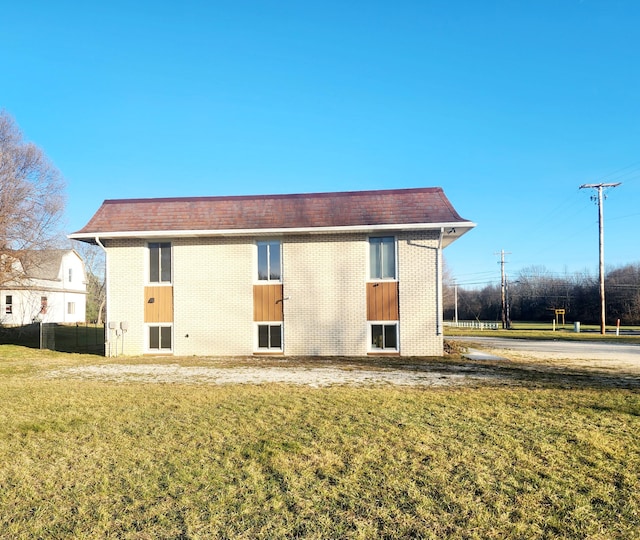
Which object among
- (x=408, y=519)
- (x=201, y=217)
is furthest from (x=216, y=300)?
(x=408, y=519)

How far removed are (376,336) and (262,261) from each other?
520cm

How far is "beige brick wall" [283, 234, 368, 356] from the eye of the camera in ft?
52.7

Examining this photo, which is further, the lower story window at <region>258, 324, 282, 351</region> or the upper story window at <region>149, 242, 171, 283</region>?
the upper story window at <region>149, 242, 171, 283</region>

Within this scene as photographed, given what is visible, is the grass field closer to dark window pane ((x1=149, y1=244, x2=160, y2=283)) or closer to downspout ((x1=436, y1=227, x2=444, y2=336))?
downspout ((x1=436, y1=227, x2=444, y2=336))

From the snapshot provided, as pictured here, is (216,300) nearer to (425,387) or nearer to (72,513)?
(425,387)

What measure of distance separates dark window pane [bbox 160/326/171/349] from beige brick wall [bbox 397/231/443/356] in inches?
349

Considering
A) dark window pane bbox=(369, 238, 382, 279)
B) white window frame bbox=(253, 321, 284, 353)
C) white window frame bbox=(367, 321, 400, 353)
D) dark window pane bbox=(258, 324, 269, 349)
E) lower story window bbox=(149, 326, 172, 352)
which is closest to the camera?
white window frame bbox=(367, 321, 400, 353)

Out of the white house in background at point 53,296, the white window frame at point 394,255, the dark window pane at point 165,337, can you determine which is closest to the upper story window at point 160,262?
the dark window pane at point 165,337

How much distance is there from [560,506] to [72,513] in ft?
13.3

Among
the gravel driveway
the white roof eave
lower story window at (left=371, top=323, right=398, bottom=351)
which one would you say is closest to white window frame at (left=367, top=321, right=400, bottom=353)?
lower story window at (left=371, top=323, right=398, bottom=351)

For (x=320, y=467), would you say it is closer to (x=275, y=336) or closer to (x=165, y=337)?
(x=275, y=336)

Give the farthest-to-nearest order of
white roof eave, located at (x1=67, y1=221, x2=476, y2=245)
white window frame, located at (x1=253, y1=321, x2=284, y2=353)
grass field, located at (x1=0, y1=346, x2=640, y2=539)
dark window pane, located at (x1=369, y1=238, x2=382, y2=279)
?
1. white window frame, located at (x1=253, y1=321, x2=284, y2=353)
2. dark window pane, located at (x1=369, y1=238, x2=382, y2=279)
3. white roof eave, located at (x1=67, y1=221, x2=476, y2=245)
4. grass field, located at (x1=0, y1=346, x2=640, y2=539)

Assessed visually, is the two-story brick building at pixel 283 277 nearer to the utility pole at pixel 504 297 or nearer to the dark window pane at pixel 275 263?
the dark window pane at pixel 275 263

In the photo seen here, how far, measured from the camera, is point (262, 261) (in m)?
16.6
